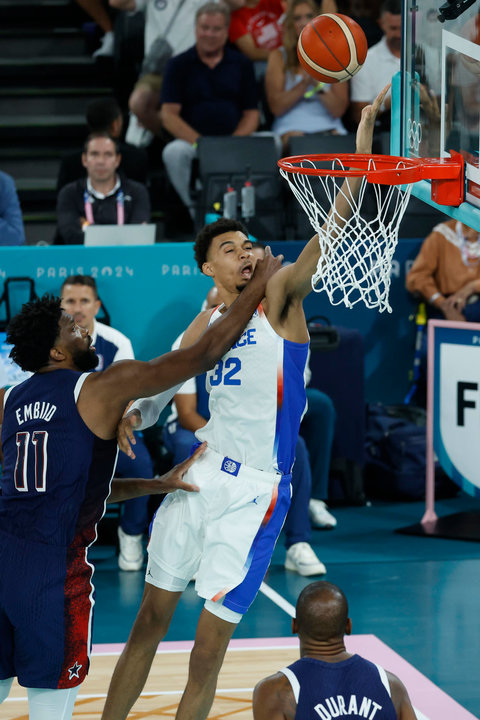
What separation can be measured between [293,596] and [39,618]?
125 inches

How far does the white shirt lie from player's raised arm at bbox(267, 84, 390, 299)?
6196mm

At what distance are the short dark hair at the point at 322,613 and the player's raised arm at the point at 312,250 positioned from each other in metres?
1.25

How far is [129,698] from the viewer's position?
168 inches

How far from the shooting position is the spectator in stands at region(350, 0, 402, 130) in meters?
10.1

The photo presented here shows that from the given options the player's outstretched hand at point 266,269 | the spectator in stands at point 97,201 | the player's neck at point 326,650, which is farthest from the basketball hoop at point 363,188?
the spectator in stands at point 97,201

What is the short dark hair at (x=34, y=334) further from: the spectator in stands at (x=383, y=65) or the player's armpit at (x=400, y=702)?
the spectator in stands at (x=383, y=65)

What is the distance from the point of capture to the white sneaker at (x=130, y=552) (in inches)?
280

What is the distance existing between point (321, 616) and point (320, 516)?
15.7 ft

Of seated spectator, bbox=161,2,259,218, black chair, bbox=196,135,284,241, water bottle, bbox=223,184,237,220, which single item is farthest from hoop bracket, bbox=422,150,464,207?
seated spectator, bbox=161,2,259,218

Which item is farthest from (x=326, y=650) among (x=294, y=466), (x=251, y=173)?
(x=251, y=173)

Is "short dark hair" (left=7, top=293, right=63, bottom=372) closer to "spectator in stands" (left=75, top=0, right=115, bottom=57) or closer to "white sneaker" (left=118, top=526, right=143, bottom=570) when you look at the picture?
"white sneaker" (left=118, top=526, right=143, bottom=570)

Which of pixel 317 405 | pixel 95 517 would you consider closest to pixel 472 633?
pixel 317 405

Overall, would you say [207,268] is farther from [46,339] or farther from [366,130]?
[46,339]

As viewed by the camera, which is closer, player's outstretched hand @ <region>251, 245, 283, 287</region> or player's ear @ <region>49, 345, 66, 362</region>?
player's ear @ <region>49, 345, 66, 362</region>
